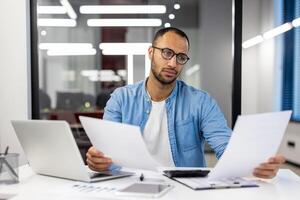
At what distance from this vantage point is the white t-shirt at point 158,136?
1.86m

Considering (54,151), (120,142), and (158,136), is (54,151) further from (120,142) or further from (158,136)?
(158,136)

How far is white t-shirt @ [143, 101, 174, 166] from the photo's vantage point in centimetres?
186

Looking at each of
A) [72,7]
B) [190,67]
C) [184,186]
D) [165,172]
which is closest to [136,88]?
[165,172]

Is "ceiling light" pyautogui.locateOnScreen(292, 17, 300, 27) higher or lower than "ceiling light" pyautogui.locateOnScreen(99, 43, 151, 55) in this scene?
higher

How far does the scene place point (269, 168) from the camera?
129 centimetres

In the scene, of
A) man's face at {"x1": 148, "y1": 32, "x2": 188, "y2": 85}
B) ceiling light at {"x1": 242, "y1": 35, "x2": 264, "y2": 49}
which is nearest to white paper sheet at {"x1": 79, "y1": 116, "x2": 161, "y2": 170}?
man's face at {"x1": 148, "y1": 32, "x2": 188, "y2": 85}

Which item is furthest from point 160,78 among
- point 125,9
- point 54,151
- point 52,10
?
point 52,10

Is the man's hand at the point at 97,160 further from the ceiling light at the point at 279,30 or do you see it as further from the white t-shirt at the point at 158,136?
the ceiling light at the point at 279,30

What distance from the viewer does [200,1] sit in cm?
316

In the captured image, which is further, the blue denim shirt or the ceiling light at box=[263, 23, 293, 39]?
the ceiling light at box=[263, 23, 293, 39]

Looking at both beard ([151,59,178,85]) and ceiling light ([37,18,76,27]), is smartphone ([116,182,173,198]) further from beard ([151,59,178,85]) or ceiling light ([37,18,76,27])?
ceiling light ([37,18,76,27])

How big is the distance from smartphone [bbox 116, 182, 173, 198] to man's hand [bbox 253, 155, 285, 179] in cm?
33

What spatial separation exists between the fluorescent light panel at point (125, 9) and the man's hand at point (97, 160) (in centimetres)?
192

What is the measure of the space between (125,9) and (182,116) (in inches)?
60.7
